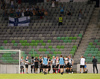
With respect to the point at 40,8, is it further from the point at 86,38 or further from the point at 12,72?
the point at 12,72

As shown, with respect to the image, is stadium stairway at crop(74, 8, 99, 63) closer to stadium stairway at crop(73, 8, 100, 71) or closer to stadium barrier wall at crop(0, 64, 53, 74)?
stadium stairway at crop(73, 8, 100, 71)

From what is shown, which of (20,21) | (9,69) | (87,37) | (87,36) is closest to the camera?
(9,69)

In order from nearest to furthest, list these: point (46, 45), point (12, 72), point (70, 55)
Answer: point (12, 72)
point (70, 55)
point (46, 45)

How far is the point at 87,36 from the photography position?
1480 inches

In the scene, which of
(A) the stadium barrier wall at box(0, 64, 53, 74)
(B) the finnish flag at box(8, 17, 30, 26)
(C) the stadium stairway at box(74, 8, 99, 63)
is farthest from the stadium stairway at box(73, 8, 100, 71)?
(B) the finnish flag at box(8, 17, 30, 26)

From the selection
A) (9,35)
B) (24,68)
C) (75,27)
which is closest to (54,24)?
(75,27)

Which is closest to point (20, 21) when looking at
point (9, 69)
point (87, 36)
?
point (87, 36)

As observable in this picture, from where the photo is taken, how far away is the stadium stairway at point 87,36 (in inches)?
1354

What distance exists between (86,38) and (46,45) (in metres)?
4.50

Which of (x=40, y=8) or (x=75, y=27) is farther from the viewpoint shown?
(x=40, y=8)

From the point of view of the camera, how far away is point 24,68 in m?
32.9

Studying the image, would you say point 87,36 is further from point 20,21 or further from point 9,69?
point 9,69

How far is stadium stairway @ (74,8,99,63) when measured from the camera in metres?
34.4

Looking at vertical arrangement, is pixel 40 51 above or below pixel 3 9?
below
